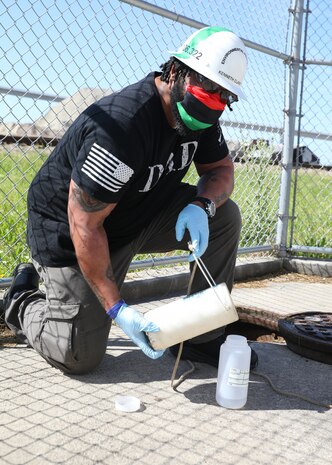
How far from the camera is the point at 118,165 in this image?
2.48 meters

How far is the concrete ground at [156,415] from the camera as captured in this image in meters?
2.09

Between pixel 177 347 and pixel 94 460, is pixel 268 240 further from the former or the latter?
pixel 94 460

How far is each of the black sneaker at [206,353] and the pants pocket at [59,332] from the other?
616 millimetres

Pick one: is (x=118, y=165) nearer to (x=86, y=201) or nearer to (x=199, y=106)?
(x=86, y=201)

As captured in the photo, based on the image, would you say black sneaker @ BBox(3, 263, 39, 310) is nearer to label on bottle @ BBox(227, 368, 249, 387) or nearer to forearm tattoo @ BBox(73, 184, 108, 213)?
forearm tattoo @ BBox(73, 184, 108, 213)

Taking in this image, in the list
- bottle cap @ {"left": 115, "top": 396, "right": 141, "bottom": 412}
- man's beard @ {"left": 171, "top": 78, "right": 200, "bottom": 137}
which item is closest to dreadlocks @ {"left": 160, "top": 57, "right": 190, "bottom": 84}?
man's beard @ {"left": 171, "top": 78, "right": 200, "bottom": 137}

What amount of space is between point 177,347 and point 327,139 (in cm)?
323

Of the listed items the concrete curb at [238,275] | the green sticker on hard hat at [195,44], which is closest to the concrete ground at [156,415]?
the concrete curb at [238,275]

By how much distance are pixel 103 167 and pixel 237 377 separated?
103 centimetres

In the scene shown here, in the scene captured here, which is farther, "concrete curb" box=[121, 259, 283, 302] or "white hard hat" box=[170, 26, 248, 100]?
"concrete curb" box=[121, 259, 283, 302]

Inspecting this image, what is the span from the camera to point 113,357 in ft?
10.1

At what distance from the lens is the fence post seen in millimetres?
5203

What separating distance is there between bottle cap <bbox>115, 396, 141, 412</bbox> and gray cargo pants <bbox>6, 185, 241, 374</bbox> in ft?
1.17

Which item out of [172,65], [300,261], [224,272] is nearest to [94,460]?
[224,272]
